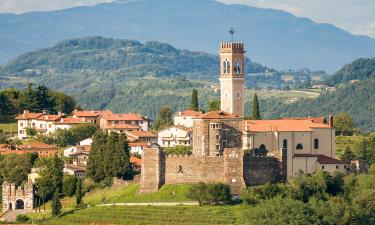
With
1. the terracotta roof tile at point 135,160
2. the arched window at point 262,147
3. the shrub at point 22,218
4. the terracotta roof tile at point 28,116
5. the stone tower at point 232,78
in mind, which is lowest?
the shrub at point 22,218

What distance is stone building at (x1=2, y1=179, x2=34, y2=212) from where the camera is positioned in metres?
77.4

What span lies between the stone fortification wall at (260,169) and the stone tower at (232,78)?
23.9ft

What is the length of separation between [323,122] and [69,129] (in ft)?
74.0

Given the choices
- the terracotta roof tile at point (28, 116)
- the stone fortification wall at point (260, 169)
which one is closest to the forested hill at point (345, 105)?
Answer: the terracotta roof tile at point (28, 116)

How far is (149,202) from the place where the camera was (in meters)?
72.0

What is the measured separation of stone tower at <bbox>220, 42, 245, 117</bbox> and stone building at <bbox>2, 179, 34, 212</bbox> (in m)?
14.0

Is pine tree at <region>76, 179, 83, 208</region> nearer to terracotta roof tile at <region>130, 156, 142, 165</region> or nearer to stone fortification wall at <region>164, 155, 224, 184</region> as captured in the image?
stone fortification wall at <region>164, 155, 224, 184</region>

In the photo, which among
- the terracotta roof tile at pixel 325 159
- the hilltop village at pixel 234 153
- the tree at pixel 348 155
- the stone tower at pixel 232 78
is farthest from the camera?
the tree at pixel 348 155

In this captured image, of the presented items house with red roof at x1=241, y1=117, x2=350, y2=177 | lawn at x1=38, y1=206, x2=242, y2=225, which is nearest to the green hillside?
house with red roof at x1=241, y1=117, x2=350, y2=177

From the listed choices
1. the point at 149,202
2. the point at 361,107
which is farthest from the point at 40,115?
the point at 361,107

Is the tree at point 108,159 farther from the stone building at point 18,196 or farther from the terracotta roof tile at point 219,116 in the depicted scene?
the terracotta roof tile at point 219,116

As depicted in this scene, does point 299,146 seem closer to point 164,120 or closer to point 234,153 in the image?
point 234,153

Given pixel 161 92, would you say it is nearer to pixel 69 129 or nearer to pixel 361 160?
pixel 69 129

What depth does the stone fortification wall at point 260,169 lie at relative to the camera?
7181 cm
